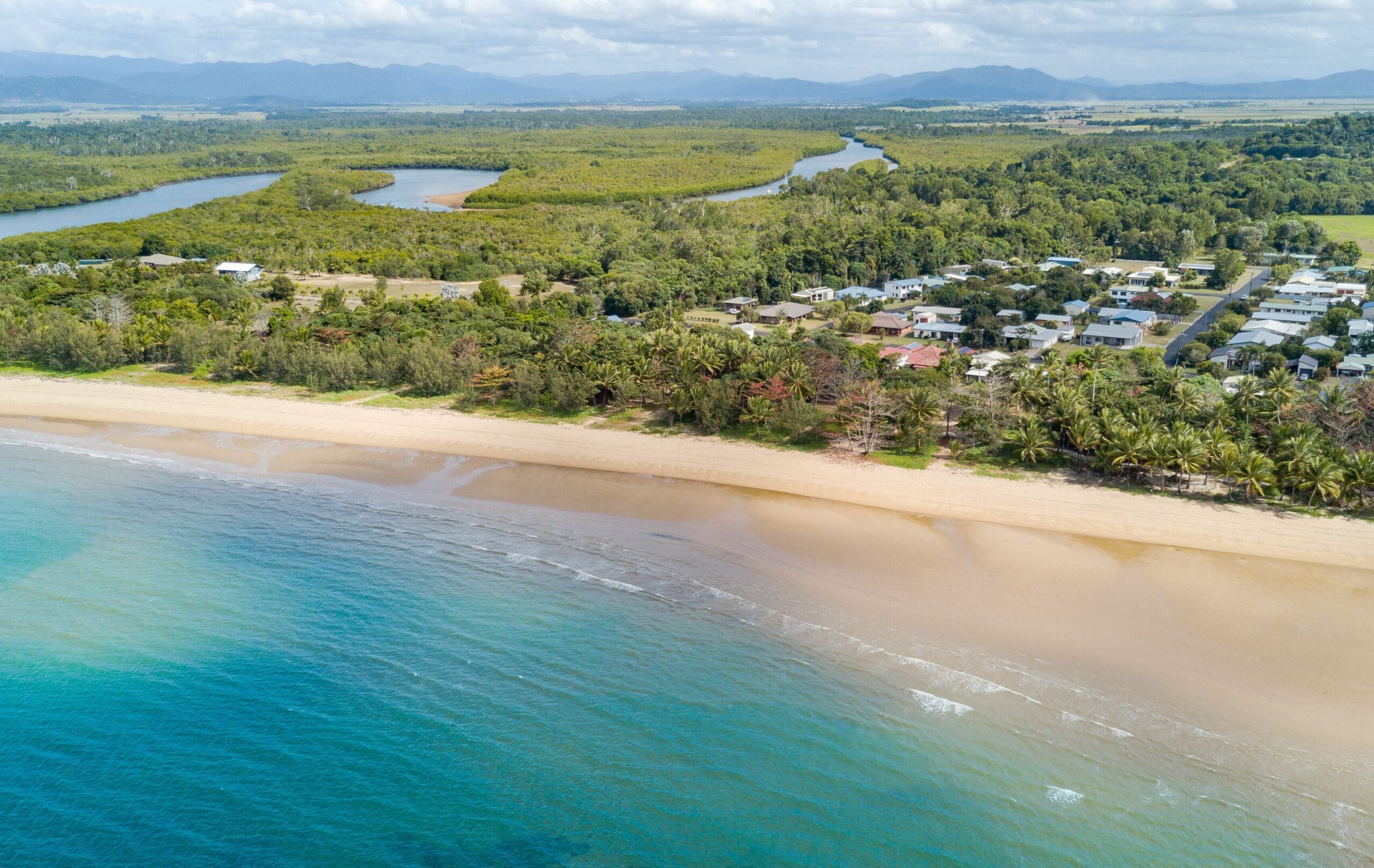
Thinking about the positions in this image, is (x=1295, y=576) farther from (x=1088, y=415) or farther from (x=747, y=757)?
(x=747, y=757)

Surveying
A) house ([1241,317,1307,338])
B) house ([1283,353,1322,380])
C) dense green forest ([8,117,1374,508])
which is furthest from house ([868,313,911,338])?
house ([1283,353,1322,380])

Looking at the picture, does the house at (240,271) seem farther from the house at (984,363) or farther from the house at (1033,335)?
the house at (1033,335)

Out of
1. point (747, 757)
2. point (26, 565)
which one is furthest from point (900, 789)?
point (26, 565)

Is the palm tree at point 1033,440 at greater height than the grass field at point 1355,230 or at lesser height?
lesser

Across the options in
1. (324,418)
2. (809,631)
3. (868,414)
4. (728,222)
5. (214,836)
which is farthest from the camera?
(728,222)

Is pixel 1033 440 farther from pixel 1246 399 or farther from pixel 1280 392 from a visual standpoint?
pixel 1280 392

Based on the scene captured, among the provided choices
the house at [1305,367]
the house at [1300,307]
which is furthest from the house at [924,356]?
the house at [1300,307]

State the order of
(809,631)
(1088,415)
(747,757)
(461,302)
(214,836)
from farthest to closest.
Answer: (461,302)
(1088,415)
(809,631)
(747,757)
(214,836)

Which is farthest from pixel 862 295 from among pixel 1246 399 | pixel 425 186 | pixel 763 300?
pixel 425 186
